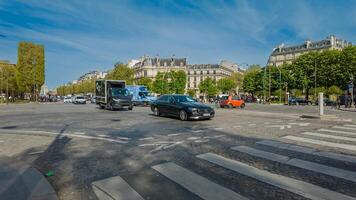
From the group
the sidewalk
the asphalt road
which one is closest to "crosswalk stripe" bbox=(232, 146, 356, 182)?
the asphalt road

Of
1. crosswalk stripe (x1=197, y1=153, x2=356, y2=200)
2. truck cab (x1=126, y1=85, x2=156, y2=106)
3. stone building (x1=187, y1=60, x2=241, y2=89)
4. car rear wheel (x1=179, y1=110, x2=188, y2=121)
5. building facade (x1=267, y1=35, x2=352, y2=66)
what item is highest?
building facade (x1=267, y1=35, x2=352, y2=66)

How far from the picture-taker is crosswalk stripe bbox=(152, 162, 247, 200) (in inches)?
157

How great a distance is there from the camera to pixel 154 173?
201 inches

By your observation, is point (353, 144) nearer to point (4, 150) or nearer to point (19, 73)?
point (4, 150)

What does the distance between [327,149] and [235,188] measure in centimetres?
414

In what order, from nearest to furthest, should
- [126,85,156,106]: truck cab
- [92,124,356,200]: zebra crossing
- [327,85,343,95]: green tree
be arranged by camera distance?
1. [92,124,356,200]: zebra crossing
2. [126,85,156,106]: truck cab
3. [327,85,343,95]: green tree


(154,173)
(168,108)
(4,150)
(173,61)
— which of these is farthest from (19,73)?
(173,61)

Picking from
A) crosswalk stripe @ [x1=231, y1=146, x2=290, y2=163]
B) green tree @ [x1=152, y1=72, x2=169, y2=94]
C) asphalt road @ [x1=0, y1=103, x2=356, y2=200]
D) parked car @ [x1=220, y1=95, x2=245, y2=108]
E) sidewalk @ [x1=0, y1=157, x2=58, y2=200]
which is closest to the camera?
sidewalk @ [x1=0, y1=157, x2=58, y2=200]

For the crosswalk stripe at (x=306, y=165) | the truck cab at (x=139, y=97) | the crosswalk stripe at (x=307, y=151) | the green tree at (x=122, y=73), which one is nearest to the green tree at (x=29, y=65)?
the green tree at (x=122, y=73)

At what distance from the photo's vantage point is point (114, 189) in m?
4.26

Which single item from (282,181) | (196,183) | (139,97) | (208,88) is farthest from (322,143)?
(208,88)

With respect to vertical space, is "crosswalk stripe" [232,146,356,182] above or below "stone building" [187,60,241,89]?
below

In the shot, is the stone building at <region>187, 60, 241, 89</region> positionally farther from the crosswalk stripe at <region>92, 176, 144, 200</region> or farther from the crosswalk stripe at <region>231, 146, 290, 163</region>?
the crosswalk stripe at <region>92, 176, 144, 200</region>

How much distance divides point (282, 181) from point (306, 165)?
1.31 meters
